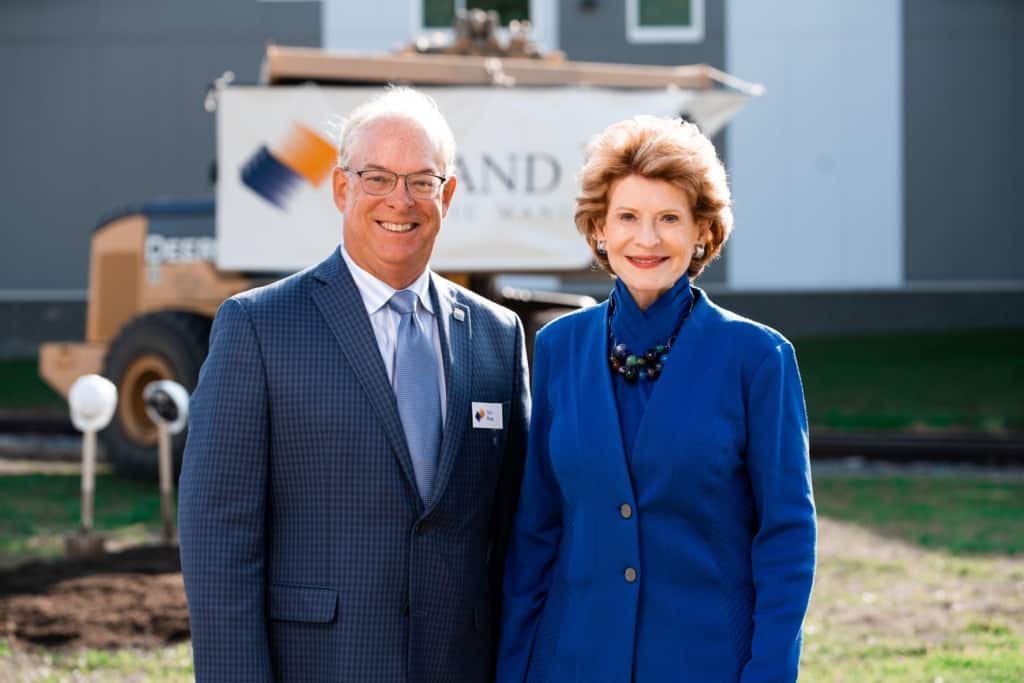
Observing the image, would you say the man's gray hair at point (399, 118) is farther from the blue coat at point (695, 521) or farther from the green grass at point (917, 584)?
the green grass at point (917, 584)

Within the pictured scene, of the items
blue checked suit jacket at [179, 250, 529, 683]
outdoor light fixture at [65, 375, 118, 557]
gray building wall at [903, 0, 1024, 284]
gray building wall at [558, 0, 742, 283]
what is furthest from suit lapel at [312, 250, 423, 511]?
gray building wall at [903, 0, 1024, 284]

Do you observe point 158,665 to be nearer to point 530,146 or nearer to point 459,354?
point 459,354

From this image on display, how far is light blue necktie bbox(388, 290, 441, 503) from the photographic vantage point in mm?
2979

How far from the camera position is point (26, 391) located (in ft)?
63.3

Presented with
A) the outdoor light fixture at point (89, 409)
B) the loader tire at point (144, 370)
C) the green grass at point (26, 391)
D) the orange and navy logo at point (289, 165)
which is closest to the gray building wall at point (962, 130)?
the green grass at point (26, 391)

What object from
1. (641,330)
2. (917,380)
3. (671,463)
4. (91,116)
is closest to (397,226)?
(641,330)

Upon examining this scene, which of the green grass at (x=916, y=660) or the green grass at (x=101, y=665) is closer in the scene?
the green grass at (x=916, y=660)

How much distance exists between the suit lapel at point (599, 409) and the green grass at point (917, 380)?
13191 millimetres

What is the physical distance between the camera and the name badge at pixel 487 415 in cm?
309

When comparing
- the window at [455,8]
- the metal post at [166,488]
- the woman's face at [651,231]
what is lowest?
the metal post at [166,488]

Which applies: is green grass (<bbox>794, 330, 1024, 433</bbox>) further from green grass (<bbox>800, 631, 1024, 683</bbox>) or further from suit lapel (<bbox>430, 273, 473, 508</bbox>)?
suit lapel (<bbox>430, 273, 473, 508</bbox>)

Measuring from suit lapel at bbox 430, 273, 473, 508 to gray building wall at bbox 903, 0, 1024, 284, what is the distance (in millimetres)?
21685

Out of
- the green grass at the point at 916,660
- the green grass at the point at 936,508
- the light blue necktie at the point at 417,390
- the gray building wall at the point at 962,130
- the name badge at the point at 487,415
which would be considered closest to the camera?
the light blue necktie at the point at 417,390

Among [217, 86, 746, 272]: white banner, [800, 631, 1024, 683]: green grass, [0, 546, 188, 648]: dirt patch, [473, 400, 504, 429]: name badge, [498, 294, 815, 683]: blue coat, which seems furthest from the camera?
[217, 86, 746, 272]: white banner
